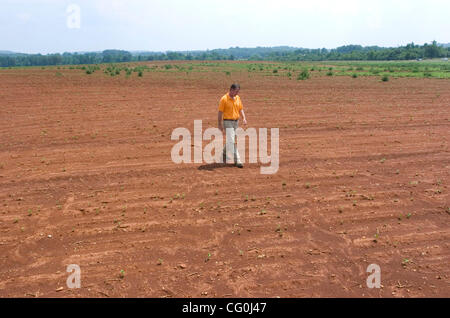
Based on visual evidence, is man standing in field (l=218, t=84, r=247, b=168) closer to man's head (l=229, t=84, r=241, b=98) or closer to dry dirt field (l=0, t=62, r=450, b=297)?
man's head (l=229, t=84, r=241, b=98)

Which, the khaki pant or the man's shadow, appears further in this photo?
the man's shadow

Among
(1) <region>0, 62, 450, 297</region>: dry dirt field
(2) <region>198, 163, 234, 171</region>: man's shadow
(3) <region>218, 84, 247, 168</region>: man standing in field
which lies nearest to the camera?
(1) <region>0, 62, 450, 297</region>: dry dirt field

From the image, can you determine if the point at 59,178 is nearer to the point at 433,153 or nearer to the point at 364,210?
the point at 364,210

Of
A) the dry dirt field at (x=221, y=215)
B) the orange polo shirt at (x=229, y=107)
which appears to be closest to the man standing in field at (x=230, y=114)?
the orange polo shirt at (x=229, y=107)

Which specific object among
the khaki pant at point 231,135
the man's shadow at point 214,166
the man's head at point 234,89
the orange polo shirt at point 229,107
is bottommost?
the man's shadow at point 214,166

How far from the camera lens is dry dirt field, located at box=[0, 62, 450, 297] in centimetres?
403

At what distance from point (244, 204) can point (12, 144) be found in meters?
7.09

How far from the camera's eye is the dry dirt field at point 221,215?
13.2ft

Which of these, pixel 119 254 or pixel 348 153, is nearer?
pixel 119 254

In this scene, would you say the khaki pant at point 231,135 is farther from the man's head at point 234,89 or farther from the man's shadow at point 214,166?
the man's head at point 234,89

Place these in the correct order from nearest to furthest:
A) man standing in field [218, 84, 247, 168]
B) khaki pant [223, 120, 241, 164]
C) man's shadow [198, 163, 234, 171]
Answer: man standing in field [218, 84, 247, 168]
khaki pant [223, 120, 241, 164]
man's shadow [198, 163, 234, 171]

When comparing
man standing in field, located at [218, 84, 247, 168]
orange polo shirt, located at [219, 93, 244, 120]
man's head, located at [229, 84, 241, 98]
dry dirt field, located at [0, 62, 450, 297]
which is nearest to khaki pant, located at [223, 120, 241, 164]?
man standing in field, located at [218, 84, 247, 168]
